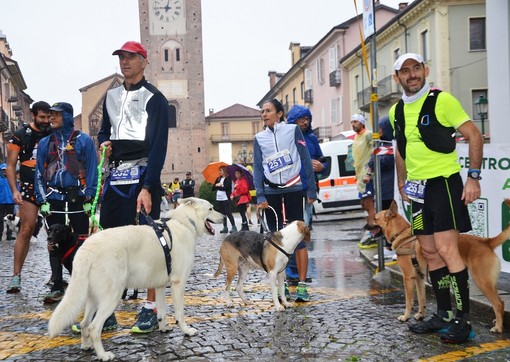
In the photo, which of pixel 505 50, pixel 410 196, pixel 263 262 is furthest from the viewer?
pixel 505 50

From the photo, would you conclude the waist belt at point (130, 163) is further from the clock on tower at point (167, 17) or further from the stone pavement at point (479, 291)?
the clock on tower at point (167, 17)

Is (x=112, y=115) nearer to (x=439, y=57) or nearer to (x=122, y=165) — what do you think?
(x=122, y=165)

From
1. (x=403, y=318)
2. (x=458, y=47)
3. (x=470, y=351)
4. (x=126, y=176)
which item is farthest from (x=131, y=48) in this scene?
(x=458, y=47)

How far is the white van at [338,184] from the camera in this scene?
20.7 metres

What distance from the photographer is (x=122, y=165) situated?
5.21m

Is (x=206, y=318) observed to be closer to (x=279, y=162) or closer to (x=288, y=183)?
(x=288, y=183)

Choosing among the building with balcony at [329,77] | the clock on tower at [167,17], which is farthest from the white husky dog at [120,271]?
the clock on tower at [167,17]

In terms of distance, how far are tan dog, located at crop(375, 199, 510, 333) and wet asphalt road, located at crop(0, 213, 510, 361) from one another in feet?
0.87

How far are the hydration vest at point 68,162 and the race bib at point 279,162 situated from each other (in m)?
2.07

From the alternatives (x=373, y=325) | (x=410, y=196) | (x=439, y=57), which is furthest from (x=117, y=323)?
(x=439, y=57)

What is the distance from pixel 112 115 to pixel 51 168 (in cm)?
146

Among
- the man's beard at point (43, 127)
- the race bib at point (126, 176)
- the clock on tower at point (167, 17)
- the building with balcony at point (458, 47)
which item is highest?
the clock on tower at point (167, 17)

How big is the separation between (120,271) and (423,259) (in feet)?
8.91

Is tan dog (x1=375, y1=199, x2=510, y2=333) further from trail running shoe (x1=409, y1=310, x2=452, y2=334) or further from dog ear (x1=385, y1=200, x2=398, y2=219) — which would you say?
trail running shoe (x1=409, y1=310, x2=452, y2=334)
